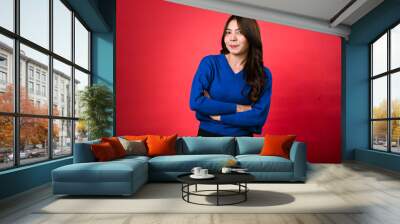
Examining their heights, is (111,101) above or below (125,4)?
below

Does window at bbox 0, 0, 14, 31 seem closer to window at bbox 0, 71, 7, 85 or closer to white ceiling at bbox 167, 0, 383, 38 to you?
window at bbox 0, 71, 7, 85

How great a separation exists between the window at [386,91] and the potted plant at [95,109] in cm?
577

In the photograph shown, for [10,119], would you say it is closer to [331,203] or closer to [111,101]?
[111,101]

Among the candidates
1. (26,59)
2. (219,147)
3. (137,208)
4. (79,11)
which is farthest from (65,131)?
(137,208)

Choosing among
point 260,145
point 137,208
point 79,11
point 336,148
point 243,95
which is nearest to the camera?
point 137,208

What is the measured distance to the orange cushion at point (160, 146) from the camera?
6.46 meters

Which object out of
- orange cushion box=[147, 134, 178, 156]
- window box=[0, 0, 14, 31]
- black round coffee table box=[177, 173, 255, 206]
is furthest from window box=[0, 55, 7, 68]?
orange cushion box=[147, 134, 178, 156]

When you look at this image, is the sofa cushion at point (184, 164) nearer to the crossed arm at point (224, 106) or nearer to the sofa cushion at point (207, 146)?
the sofa cushion at point (207, 146)

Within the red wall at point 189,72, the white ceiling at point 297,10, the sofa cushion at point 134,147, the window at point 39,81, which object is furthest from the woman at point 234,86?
the window at point 39,81

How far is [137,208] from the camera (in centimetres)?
416

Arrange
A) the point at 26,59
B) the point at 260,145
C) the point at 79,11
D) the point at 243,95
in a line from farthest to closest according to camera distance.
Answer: the point at 243,95 < the point at 79,11 < the point at 260,145 < the point at 26,59

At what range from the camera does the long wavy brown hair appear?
7.77m

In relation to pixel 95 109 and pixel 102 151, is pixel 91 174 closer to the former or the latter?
pixel 102 151

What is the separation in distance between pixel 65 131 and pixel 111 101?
114 cm
